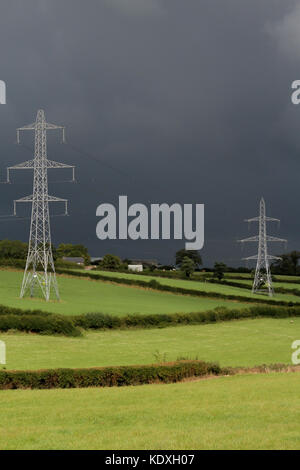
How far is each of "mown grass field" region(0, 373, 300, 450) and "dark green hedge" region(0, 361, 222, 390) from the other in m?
1.49

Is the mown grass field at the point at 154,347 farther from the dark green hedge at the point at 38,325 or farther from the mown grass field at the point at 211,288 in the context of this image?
the mown grass field at the point at 211,288

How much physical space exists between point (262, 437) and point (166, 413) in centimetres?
449

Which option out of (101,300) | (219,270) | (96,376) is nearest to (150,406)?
(96,376)

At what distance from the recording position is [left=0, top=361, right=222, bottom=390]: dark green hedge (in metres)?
25.7

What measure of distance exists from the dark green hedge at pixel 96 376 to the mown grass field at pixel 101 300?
3602 cm

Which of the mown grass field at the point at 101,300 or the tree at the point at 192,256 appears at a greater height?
the tree at the point at 192,256

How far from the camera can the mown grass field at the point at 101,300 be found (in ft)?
222

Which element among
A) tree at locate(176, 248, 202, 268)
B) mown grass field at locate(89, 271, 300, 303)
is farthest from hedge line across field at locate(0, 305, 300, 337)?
tree at locate(176, 248, 202, 268)

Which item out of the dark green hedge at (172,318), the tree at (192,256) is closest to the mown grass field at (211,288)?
the dark green hedge at (172,318)

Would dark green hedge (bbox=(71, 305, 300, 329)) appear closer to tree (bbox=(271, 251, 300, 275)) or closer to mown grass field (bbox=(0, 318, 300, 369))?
mown grass field (bbox=(0, 318, 300, 369))

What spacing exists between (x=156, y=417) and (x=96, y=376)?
949cm

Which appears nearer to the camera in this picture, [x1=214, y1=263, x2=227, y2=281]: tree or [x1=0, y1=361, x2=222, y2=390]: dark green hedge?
[x1=0, y1=361, x2=222, y2=390]: dark green hedge

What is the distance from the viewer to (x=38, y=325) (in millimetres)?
52469

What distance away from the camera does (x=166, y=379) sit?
91.1ft
